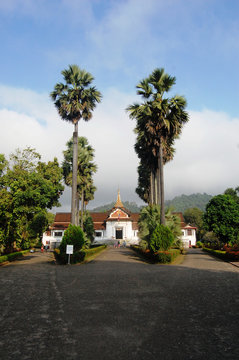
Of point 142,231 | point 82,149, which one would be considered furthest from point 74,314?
point 82,149

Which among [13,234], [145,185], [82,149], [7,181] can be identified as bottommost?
[13,234]

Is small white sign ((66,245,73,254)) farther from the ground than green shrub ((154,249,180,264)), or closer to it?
farther from the ground

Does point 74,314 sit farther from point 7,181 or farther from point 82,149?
point 82,149

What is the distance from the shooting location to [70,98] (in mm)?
26516

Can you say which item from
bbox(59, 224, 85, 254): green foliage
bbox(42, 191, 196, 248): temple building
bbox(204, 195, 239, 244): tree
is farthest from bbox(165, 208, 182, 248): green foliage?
bbox(42, 191, 196, 248): temple building

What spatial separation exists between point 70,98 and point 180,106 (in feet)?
33.3

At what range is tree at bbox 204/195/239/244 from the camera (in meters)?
30.1

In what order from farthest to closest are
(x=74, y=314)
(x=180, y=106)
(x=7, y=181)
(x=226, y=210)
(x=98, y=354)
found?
1. (x=226, y=210)
2. (x=7, y=181)
3. (x=180, y=106)
4. (x=74, y=314)
5. (x=98, y=354)

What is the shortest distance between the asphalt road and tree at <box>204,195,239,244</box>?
66.5ft

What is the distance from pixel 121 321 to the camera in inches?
257

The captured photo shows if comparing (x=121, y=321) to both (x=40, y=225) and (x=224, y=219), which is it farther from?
(x=40, y=225)

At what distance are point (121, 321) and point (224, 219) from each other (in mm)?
26427

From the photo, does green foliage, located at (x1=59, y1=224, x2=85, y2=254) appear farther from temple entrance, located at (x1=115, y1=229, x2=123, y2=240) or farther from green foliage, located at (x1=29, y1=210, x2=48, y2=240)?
temple entrance, located at (x1=115, y1=229, x2=123, y2=240)

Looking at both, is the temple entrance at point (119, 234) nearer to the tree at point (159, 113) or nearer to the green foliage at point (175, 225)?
the green foliage at point (175, 225)
